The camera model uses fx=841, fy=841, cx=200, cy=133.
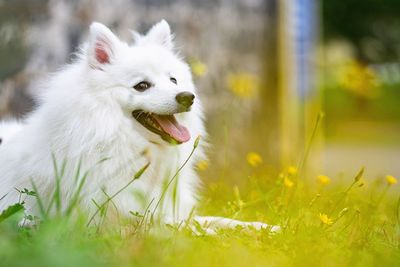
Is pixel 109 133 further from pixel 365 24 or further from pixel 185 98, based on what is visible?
pixel 365 24

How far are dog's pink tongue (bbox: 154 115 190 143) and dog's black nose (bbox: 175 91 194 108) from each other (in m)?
0.15

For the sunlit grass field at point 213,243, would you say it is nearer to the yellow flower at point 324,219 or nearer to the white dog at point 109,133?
the yellow flower at point 324,219

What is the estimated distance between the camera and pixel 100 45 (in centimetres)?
366

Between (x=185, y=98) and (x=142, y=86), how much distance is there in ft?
0.71

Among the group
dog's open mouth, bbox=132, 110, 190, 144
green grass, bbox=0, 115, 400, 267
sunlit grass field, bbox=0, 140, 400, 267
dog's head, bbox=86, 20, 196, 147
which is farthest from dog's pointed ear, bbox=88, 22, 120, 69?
sunlit grass field, bbox=0, 140, 400, 267

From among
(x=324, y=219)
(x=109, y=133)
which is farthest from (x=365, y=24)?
(x=324, y=219)

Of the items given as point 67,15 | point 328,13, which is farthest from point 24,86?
point 328,13

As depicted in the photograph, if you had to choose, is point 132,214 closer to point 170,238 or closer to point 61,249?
point 170,238

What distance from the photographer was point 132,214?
3.41 m

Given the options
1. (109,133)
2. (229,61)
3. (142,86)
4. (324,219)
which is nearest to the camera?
(324,219)

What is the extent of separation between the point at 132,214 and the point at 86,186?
0.75 feet

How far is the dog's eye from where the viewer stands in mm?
3656

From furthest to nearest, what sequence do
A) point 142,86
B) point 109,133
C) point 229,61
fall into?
point 229,61
point 142,86
point 109,133

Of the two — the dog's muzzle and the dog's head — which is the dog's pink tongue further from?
the dog's muzzle
